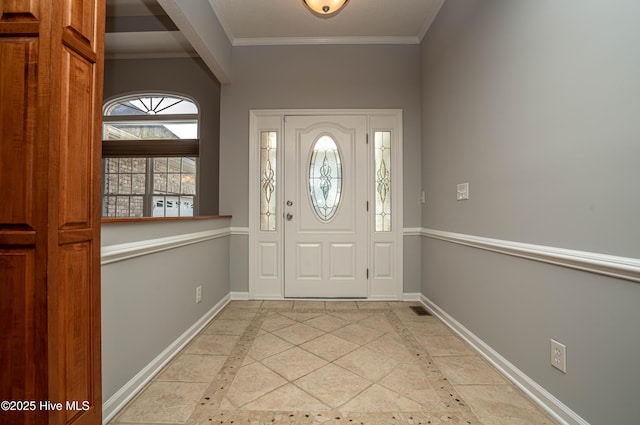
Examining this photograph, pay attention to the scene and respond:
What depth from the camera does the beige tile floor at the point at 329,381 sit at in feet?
4.67

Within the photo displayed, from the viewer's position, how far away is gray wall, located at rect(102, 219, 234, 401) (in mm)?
1408

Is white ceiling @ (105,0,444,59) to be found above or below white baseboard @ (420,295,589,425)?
above

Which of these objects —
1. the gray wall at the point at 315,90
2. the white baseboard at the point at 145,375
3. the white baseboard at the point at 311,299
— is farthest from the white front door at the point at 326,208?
the white baseboard at the point at 145,375

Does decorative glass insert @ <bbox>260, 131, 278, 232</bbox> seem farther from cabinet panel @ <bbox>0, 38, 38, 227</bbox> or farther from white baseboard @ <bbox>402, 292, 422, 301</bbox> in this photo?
cabinet panel @ <bbox>0, 38, 38, 227</bbox>

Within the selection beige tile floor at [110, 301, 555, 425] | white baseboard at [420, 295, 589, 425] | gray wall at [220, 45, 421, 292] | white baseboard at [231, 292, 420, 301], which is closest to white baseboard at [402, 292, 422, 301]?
white baseboard at [231, 292, 420, 301]

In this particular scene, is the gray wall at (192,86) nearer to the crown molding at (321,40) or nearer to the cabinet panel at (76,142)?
the crown molding at (321,40)

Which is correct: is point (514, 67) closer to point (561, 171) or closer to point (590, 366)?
point (561, 171)

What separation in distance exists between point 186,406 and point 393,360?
4.21 ft

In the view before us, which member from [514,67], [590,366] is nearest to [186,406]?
[590,366]

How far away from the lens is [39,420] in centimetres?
97

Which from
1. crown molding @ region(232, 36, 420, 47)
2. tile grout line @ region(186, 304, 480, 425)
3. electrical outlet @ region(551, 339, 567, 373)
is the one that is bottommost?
tile grout line @ region(186, 304, 480, 425)

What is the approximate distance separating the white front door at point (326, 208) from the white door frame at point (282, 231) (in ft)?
0.23

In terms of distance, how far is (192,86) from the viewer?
166 inches

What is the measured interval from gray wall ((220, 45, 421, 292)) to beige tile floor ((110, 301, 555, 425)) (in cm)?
114
